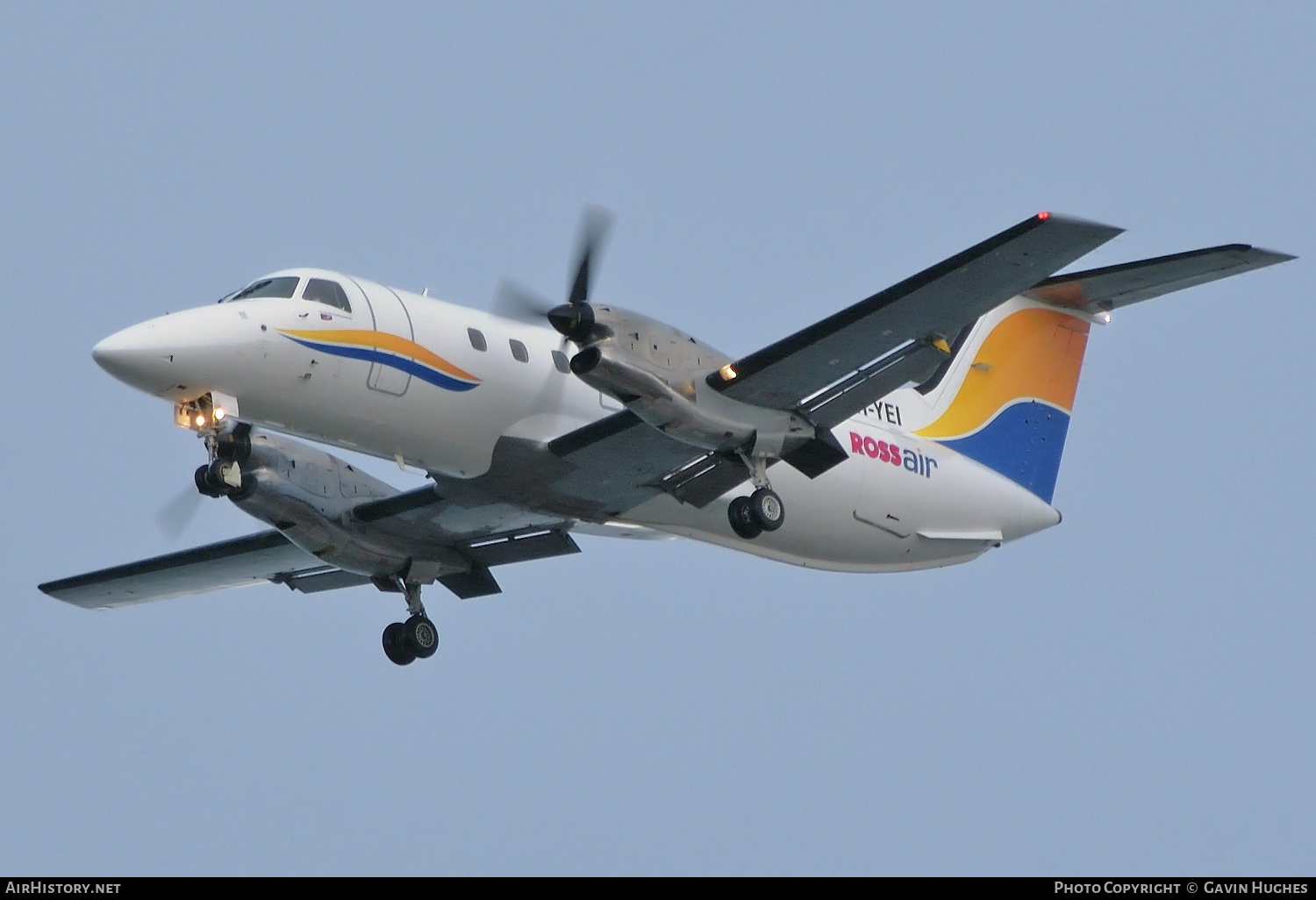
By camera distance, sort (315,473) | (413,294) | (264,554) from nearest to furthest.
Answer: (413,294) < (315,473) < (264,554)

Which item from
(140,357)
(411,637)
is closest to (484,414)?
(140,357)

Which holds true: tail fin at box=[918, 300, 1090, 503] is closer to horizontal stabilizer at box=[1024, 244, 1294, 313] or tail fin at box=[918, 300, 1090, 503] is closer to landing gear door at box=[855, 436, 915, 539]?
horizontal stabilizer at box=[1024, 244, 1294, 313]

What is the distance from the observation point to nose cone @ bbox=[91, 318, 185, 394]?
48.2 feet

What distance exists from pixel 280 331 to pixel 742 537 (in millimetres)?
4740

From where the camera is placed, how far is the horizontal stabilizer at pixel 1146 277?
52.6ft

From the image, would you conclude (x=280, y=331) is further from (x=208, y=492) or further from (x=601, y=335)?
(x=601, y=335)

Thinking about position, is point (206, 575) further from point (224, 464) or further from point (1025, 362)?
point (1025, 362)

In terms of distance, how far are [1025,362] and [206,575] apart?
30.9ft

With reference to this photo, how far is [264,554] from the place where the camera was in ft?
63.5

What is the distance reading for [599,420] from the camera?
54.5 feet

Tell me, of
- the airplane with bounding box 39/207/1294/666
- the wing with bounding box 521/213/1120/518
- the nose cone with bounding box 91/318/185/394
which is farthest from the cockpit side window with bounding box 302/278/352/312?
the wing with bounding box 521/213/1120/518

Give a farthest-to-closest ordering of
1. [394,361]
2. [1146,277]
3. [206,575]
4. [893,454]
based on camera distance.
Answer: [206,575]
[893,454]
[1146,277]
[394,361]

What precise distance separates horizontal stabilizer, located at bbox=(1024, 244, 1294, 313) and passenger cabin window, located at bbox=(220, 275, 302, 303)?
27.0 feet
